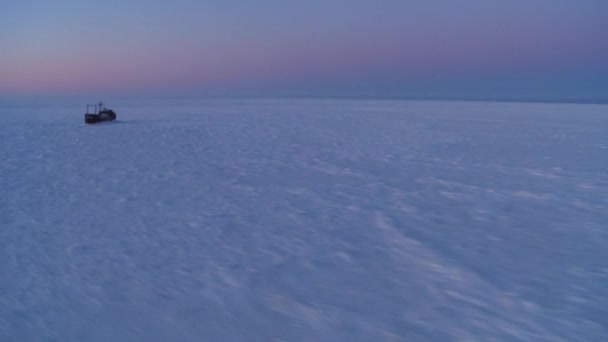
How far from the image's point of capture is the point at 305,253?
392 centimetres

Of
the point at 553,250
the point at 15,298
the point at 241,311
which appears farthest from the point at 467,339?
the point at 15,298

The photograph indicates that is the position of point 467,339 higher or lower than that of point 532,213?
lower

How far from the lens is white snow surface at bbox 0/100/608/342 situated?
274cm

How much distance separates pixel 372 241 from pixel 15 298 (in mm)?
2901

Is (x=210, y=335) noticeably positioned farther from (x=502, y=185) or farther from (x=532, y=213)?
(x=502, y=185)

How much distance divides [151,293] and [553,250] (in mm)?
3452

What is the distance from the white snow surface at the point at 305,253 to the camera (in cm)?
274

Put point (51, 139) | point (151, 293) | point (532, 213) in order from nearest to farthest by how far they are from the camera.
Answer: point (151, 293) < point (532, 213) < point (51, 139)

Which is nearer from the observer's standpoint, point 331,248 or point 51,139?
point 331,248

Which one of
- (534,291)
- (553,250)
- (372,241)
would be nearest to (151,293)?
(372,241)

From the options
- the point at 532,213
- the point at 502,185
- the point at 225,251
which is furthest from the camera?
the point at 502,185

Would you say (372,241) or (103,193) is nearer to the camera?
(372,241)

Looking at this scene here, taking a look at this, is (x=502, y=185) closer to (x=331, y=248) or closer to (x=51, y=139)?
(x=331, y=248)

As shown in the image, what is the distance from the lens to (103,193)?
6.16 meters
